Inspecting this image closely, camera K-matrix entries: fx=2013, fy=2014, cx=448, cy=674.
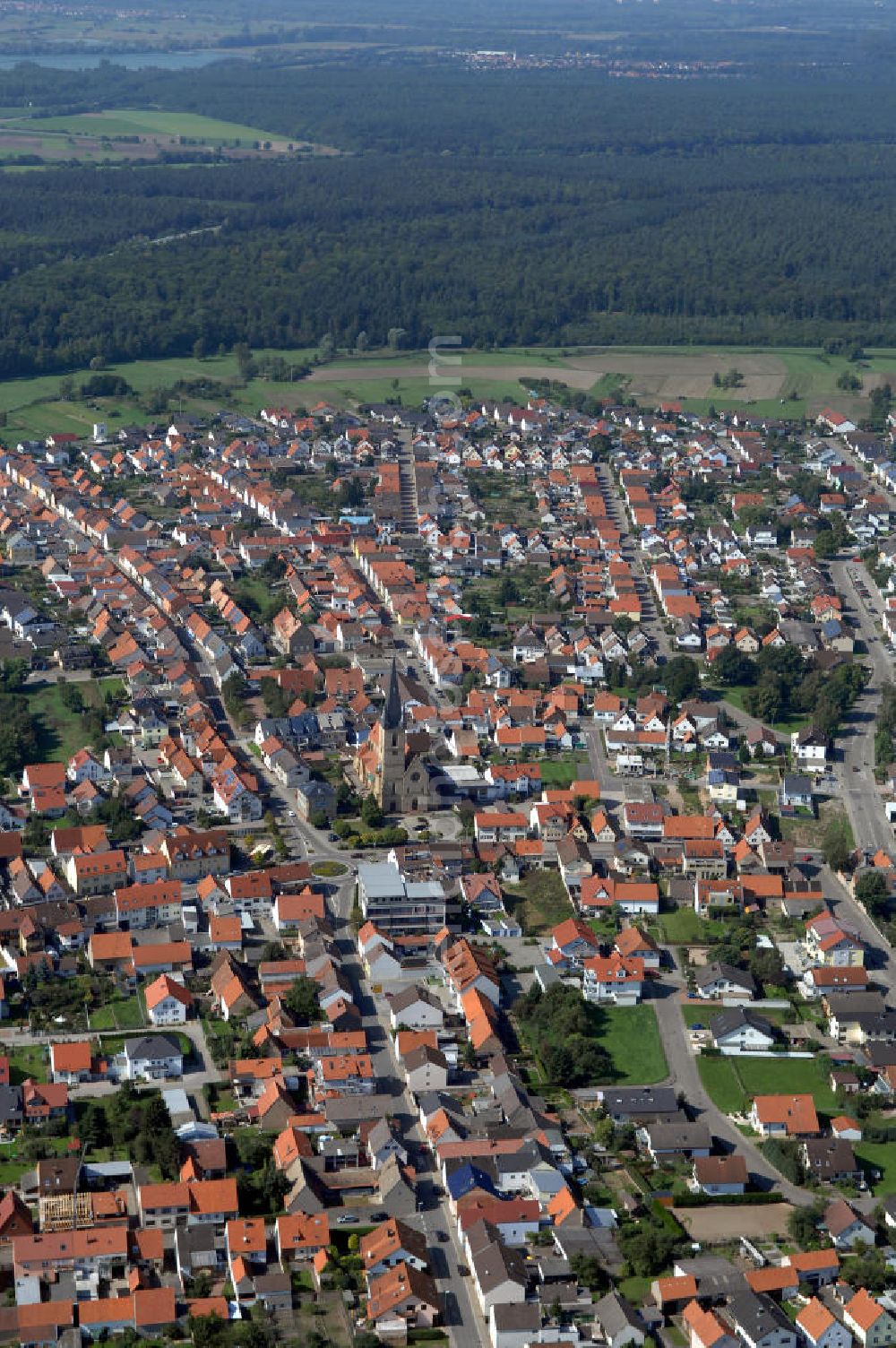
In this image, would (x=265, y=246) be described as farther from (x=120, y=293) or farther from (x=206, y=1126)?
(x=206, y=1126)

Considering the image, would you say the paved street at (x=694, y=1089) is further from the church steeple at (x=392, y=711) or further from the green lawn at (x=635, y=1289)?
the church steeple at (x=392, y=711)

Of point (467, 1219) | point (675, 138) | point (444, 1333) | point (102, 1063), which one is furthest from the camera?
point (675, 138)

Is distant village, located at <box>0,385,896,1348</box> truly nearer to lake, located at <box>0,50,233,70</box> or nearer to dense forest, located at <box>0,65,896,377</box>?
dense forest, located at <box>0,65,896,377</box>

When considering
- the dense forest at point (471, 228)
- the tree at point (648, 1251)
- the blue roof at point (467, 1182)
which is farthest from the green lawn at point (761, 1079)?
the dense forest at point (471, 228)

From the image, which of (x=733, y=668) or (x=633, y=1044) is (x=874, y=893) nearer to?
(x=633, y=1044)

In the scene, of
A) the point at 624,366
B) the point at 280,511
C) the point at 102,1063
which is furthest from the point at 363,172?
the point at 102,1063

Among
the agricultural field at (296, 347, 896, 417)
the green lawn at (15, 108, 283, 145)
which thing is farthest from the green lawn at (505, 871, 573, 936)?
the green lawn at (15, 108, 283, 145)

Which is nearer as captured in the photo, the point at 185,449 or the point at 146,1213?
the point at 146,1213

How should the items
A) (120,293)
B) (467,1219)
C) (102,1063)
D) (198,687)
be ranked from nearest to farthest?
(467,1219)
(102,1063)
(198,687)
(120,293)
